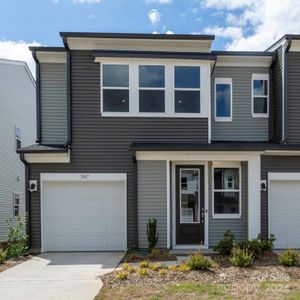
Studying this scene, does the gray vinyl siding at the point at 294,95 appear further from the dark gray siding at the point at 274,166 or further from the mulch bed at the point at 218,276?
the mulch bed at the point at 218,276

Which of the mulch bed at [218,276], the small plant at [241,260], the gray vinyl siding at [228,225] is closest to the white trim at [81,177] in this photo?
the gray vinyl siding at [228,225]

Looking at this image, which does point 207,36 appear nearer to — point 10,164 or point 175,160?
point 175,160

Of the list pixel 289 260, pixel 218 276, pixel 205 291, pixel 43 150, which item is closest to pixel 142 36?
pixel 43 150

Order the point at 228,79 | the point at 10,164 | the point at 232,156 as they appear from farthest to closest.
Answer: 1. the point at 10,164
2. the point at 228,79
3. the point at 232,156

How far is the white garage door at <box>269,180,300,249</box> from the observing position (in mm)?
11930

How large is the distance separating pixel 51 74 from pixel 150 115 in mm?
3605

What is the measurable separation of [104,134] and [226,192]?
13.9 feet

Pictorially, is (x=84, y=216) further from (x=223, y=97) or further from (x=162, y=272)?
(x=223, y=97)

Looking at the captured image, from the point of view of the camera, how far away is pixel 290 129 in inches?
483

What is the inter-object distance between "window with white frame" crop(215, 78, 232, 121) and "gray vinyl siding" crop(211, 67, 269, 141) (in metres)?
0.14

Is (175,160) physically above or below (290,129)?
below

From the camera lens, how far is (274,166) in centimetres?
1190

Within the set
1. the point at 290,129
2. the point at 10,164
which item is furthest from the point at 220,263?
the point at 10,164

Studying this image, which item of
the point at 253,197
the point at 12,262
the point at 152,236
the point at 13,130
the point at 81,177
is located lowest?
the point at 12,262
